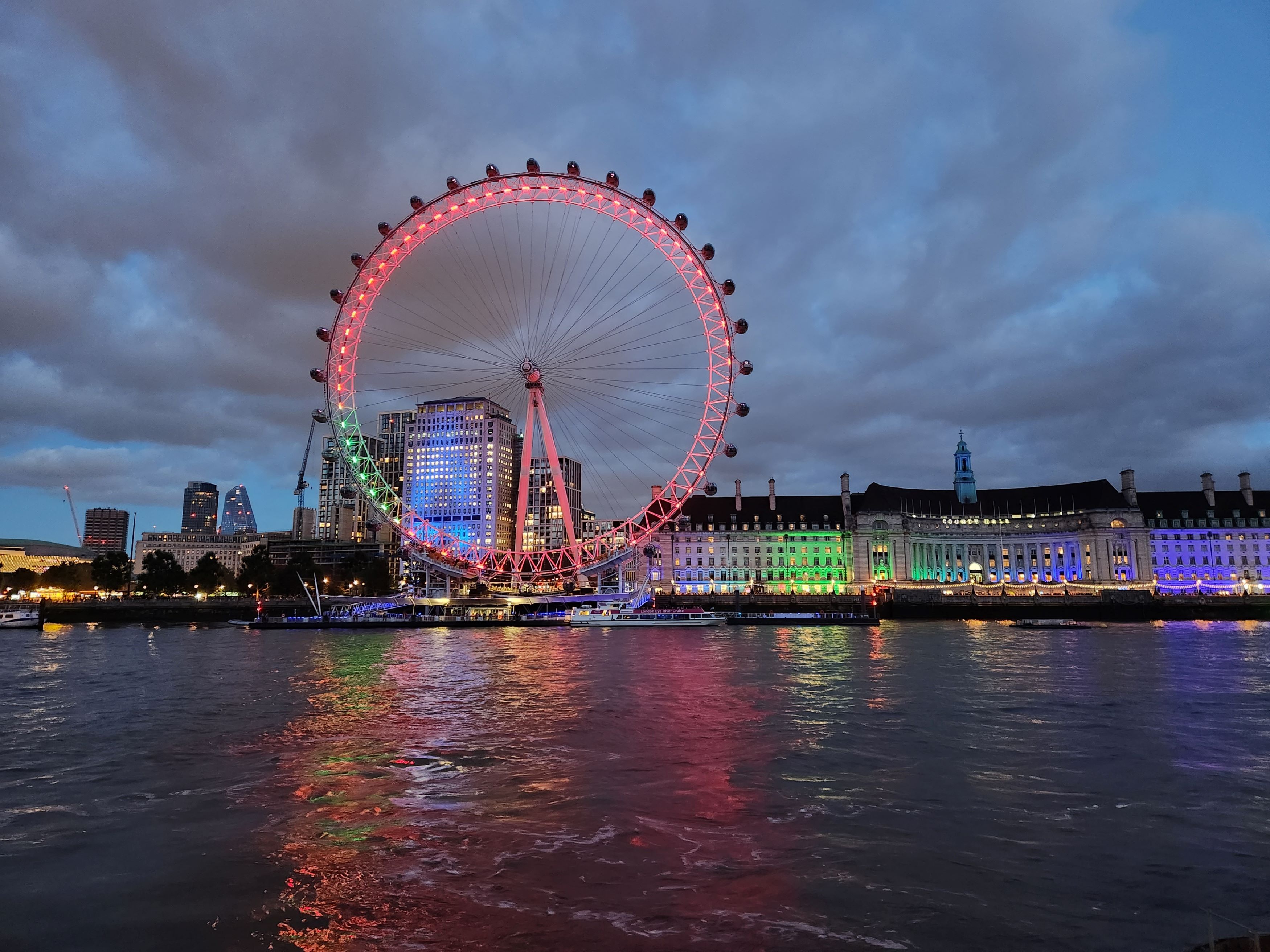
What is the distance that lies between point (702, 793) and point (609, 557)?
62.3m

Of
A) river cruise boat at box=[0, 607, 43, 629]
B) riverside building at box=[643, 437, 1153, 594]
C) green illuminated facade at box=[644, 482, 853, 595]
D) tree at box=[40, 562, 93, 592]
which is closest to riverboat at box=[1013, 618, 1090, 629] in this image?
riverside building at box=[643, 437, 1153, 594]

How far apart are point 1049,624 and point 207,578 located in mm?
127149

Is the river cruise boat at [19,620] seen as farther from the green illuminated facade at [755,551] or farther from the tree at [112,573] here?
the green illuminated facade at [755,551]

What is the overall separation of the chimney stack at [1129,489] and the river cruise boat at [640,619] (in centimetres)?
7841

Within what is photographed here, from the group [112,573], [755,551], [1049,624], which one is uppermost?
[755,551]

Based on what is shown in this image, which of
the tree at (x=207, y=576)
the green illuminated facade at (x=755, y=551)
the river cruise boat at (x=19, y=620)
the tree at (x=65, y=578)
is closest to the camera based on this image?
the river cruise boat at (x=19, y=620)

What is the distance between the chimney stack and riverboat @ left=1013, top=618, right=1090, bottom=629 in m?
49.7

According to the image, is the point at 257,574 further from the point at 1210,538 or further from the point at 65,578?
the point at 1210,538

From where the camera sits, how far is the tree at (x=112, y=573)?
Result: 434ft

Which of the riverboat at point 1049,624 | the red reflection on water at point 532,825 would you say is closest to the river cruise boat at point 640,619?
the riverboat at point 1049,624

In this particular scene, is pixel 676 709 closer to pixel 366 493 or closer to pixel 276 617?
pixel 366 493

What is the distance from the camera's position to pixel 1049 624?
8375 cm

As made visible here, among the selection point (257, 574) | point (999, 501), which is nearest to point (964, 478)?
point (999, 501)

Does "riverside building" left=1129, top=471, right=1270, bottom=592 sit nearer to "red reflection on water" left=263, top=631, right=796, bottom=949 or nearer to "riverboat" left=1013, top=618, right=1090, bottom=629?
"riverboat" left=1013, top=618, right=1090, bottom=629
